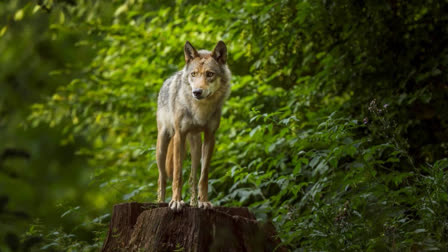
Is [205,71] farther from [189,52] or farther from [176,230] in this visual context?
[176,230]

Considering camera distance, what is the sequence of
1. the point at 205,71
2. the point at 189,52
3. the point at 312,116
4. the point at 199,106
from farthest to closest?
1. the point at 312,116
2. the point at 189,52
3. the point at 199,106
4. the point at 205,71

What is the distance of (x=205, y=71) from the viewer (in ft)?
16.3

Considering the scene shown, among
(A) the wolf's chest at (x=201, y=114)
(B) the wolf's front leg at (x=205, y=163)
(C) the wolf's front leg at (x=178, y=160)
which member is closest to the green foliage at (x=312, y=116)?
(B) the wolf's front leg at (x=205, y=163)

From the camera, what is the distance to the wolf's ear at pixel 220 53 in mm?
5262

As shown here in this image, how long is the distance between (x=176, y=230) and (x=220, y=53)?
214 cm

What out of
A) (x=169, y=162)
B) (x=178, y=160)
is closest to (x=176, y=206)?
(x=178, y=160)

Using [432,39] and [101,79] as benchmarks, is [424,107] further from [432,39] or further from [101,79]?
[101,79]

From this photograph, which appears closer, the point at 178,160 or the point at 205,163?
the point at 178,160

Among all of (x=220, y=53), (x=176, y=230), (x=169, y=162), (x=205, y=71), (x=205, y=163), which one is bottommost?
(x=176, y=230)

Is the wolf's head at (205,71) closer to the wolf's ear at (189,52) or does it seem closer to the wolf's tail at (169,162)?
the wolf's ear at (189,52)

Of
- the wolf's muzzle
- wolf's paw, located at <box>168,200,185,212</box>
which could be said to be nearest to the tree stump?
wolf's paw, located at <box>168,200,185,212</box>

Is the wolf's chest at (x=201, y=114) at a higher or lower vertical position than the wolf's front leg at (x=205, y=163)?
higher

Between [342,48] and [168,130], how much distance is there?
10.4 ft

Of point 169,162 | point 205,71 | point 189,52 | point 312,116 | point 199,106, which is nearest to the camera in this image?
point 205,71
